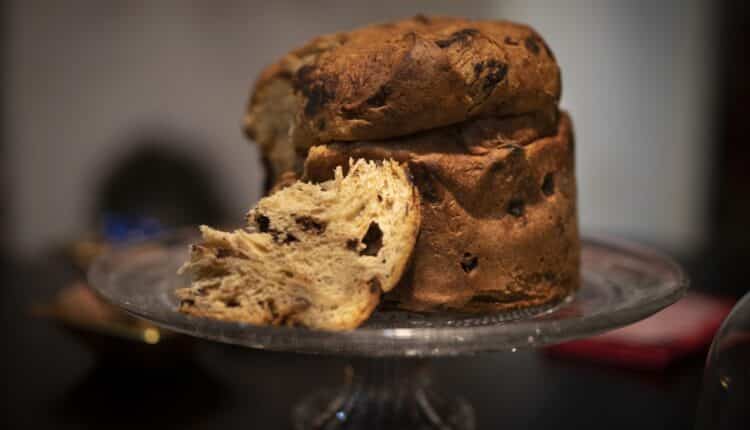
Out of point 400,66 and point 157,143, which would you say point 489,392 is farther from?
point 157,143

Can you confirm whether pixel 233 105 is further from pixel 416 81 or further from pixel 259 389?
pixel 416 81

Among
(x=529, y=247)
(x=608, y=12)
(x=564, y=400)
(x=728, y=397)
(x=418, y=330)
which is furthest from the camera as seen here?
(x=608, y=12)

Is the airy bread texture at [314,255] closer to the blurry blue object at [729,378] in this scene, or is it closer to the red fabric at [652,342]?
the blurry blue object at [729,378]

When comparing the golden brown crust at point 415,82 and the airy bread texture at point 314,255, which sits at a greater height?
the golden brown crust at point 415,82

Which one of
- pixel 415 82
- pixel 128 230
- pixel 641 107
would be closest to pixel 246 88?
pixel 128 230

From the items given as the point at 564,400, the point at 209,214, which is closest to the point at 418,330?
the point at 564,400

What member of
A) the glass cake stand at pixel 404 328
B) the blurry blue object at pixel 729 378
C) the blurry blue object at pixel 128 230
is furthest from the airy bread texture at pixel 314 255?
the blurry blue object at pixel 128 230
